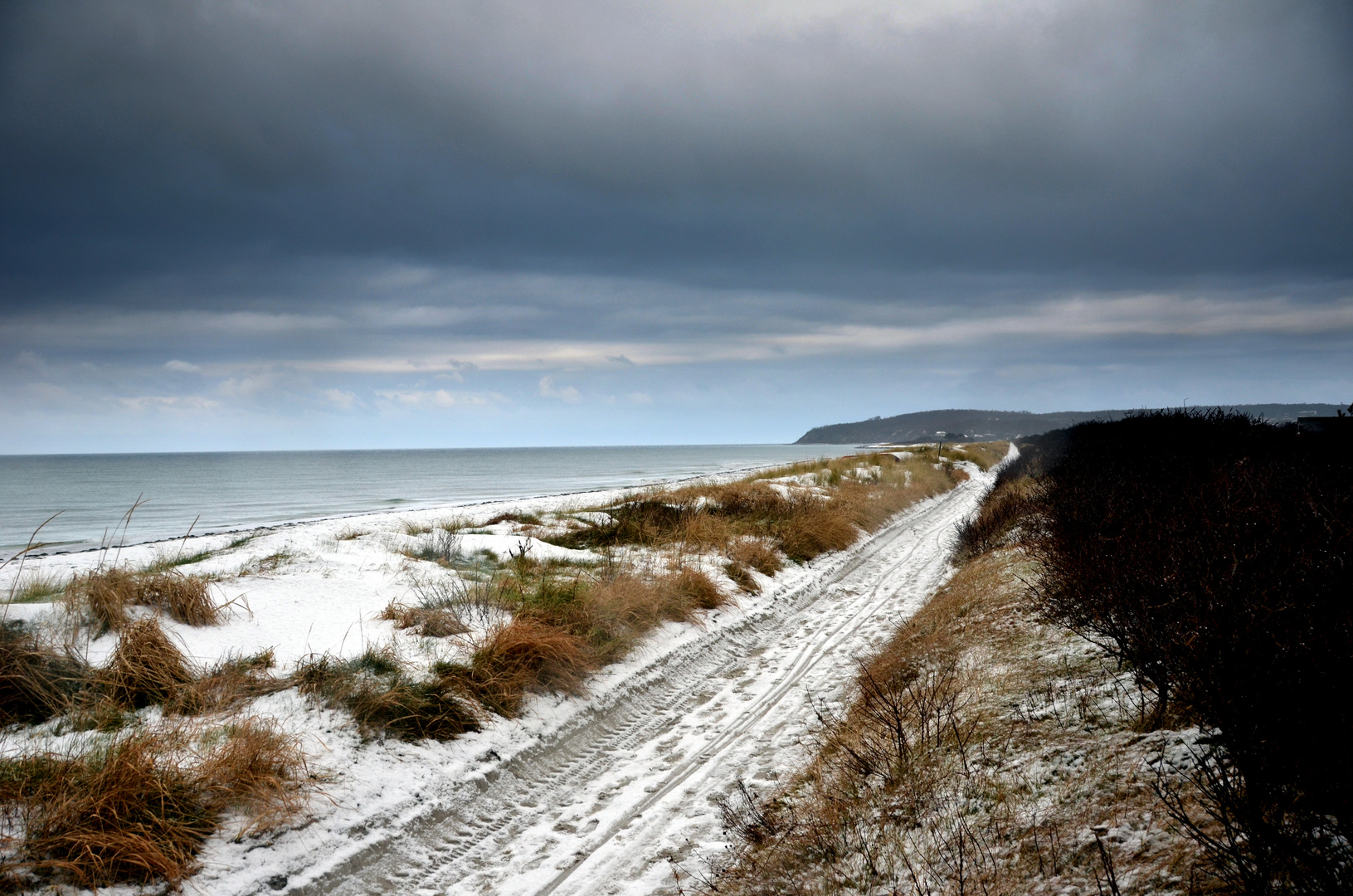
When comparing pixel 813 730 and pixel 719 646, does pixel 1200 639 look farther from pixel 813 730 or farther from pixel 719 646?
pixel 719 646

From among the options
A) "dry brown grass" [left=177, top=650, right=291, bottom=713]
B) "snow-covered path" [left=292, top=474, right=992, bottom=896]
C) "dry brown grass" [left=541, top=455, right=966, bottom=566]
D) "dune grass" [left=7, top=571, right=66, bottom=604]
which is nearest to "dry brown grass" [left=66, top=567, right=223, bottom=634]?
"dune grass" [left=7, top=571, right=66, bottom=604]

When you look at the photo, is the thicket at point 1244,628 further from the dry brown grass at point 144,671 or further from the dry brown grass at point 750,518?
the dry brown grass at point 144,671

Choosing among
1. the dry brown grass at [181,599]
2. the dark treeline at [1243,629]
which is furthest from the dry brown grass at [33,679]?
the dark treeline at [1243,629]

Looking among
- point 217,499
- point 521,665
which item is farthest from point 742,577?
point 217,499

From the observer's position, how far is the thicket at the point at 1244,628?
8.17 ft

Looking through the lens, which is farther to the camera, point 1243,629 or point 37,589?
point 37,589

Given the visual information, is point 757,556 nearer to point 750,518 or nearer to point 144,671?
point 750,518

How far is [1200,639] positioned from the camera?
371 centimetres

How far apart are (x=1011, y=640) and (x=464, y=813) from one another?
204 inches

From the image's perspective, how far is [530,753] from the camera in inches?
226

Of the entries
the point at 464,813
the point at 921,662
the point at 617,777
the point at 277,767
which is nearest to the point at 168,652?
the point at 277,767

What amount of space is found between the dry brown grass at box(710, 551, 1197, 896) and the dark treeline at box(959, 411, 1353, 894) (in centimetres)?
28

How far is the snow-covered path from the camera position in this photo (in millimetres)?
4227

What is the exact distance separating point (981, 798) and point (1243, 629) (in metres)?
1.70
